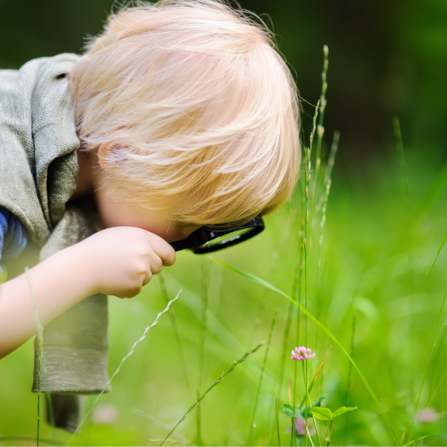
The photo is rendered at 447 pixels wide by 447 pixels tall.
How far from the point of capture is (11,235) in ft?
2.89

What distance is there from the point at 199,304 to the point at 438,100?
2357 mm

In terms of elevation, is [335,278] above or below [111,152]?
below

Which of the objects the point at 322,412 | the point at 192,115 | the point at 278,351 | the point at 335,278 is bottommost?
the point at 278,351

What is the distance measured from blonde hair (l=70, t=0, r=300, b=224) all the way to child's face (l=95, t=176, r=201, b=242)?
0.02 m

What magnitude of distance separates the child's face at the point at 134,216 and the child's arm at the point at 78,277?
0.20ft

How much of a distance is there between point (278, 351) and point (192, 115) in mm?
872

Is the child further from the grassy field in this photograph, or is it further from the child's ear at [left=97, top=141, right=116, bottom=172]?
the grassy field

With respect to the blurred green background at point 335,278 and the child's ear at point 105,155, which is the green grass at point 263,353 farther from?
the child's ear at point 105,155

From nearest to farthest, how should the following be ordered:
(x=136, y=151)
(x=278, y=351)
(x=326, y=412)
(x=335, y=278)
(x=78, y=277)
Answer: (x=326, y=412) → (x=78, y=277) → (x=136, y=151) → (x=335, y=278) → (x=278, y=351)

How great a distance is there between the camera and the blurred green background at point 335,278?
1.12 m

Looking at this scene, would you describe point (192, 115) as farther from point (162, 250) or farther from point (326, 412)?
point (326, 412)

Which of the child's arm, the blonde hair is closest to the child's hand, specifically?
the child's arm

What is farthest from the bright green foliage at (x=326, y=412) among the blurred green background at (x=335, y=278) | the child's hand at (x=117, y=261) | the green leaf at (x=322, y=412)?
the child's hand at (x=117, y=261)

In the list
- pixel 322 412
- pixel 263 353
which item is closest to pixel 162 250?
pixel 322 412
